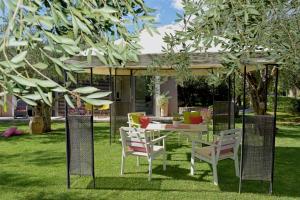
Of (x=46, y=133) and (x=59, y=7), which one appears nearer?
(x=59, y=7)

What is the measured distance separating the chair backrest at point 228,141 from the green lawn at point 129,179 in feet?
2.05

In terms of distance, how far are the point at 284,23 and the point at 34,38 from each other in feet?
7.24

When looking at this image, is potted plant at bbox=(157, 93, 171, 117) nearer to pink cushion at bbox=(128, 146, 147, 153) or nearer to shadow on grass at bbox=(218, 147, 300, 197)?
shadow on grass at bbox=(218, 147, 300, 197)

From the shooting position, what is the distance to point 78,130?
6723 mm

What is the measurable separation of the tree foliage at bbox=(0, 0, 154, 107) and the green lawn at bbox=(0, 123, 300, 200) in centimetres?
485

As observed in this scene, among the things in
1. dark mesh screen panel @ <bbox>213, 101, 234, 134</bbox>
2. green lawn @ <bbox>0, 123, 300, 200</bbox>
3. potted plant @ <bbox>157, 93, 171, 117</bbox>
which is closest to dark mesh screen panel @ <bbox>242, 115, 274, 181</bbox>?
green lawn @ <bbox>0, 123, 300, 200</bbox>

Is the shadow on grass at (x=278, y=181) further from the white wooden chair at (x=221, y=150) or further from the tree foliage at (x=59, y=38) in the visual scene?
the tree foliage at (x=59, y=38)

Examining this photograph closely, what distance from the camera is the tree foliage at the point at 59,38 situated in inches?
46.2

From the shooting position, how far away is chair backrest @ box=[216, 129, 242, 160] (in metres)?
6.87

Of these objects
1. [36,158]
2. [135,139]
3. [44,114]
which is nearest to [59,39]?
[135,139]

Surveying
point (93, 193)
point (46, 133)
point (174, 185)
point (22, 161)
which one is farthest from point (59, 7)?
point (46, 133)

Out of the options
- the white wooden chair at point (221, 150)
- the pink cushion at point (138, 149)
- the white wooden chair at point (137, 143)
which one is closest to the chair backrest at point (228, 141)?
the white wooden chair at point (221, 150)

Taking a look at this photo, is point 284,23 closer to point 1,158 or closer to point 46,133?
point 1,158

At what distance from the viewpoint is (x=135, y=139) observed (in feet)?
23.9
